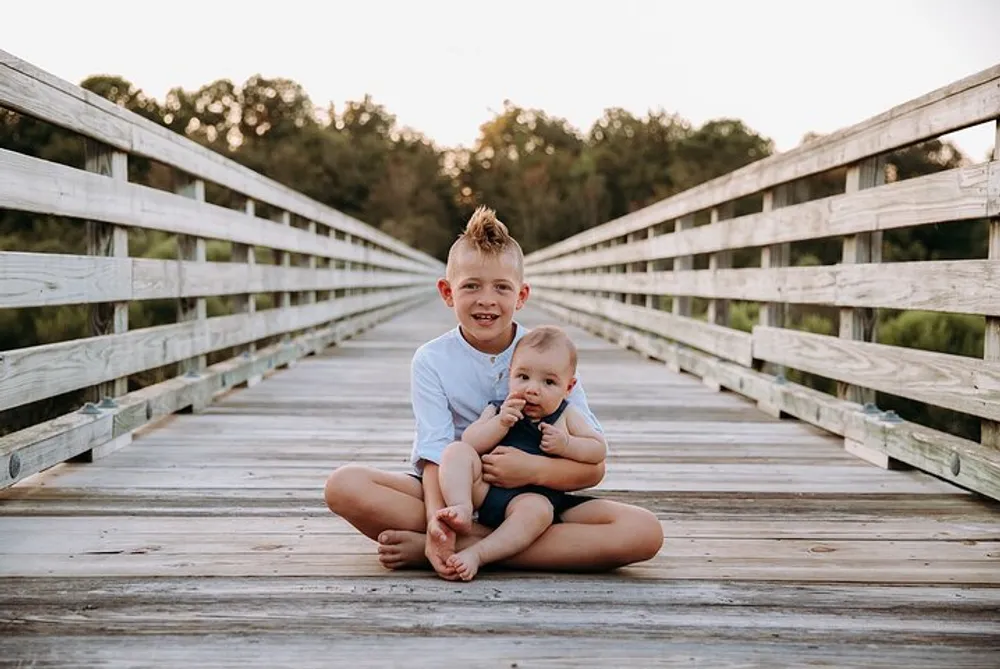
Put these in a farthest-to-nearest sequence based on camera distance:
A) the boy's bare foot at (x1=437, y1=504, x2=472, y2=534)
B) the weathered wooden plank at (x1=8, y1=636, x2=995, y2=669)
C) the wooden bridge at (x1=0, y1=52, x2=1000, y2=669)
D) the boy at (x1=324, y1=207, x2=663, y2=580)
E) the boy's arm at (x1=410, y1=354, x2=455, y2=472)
A: the boy's arm at (x1=410, y1=354, x2=455, y2=472)
the boy at (x1=324, y1=207, x2=663, y2=580)
the boy's bare foot at (x1=437, y1=504, x2=472, y2=534)
the wooden bridge at (x1=0, y1=52, x2=1000, y2=669)
the weathered wooden plank at (x1=8, y1=636, x2=995, y2=669)

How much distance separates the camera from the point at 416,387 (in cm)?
218

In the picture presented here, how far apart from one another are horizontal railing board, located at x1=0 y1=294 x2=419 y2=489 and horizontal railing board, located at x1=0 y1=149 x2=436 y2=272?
0.62m

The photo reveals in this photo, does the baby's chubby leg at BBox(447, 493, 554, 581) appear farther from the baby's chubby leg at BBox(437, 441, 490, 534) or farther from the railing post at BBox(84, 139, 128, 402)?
the railing post at BBox(84, 139, 128, 402)

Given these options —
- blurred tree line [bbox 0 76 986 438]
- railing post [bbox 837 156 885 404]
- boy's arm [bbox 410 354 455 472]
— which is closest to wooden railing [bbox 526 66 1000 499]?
railing post [bbox 837 156 885 404]

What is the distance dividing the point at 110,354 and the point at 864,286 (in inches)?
101

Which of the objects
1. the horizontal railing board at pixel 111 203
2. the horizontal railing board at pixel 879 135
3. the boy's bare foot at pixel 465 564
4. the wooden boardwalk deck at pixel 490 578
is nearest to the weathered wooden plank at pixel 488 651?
the wooden boardwalk deck at pixel 490 578

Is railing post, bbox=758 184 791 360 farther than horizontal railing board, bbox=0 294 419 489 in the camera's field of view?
Yes

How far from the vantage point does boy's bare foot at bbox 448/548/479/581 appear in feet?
6.14

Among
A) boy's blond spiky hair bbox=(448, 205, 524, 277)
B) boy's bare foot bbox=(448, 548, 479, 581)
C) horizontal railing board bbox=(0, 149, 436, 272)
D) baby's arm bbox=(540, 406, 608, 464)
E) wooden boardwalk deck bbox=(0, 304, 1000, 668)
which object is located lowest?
wooden boardwalk deck bbox=(0, 304, 1000, 668)

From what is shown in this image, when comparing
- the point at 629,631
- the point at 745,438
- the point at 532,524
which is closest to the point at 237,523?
the point at 532,524

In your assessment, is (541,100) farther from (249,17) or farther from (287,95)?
(249,17)

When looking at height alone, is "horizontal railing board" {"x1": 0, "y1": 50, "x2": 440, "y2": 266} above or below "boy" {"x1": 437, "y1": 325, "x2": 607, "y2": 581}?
above

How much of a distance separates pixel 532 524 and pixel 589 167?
127 feet

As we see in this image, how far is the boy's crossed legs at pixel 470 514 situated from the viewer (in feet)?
6.17
